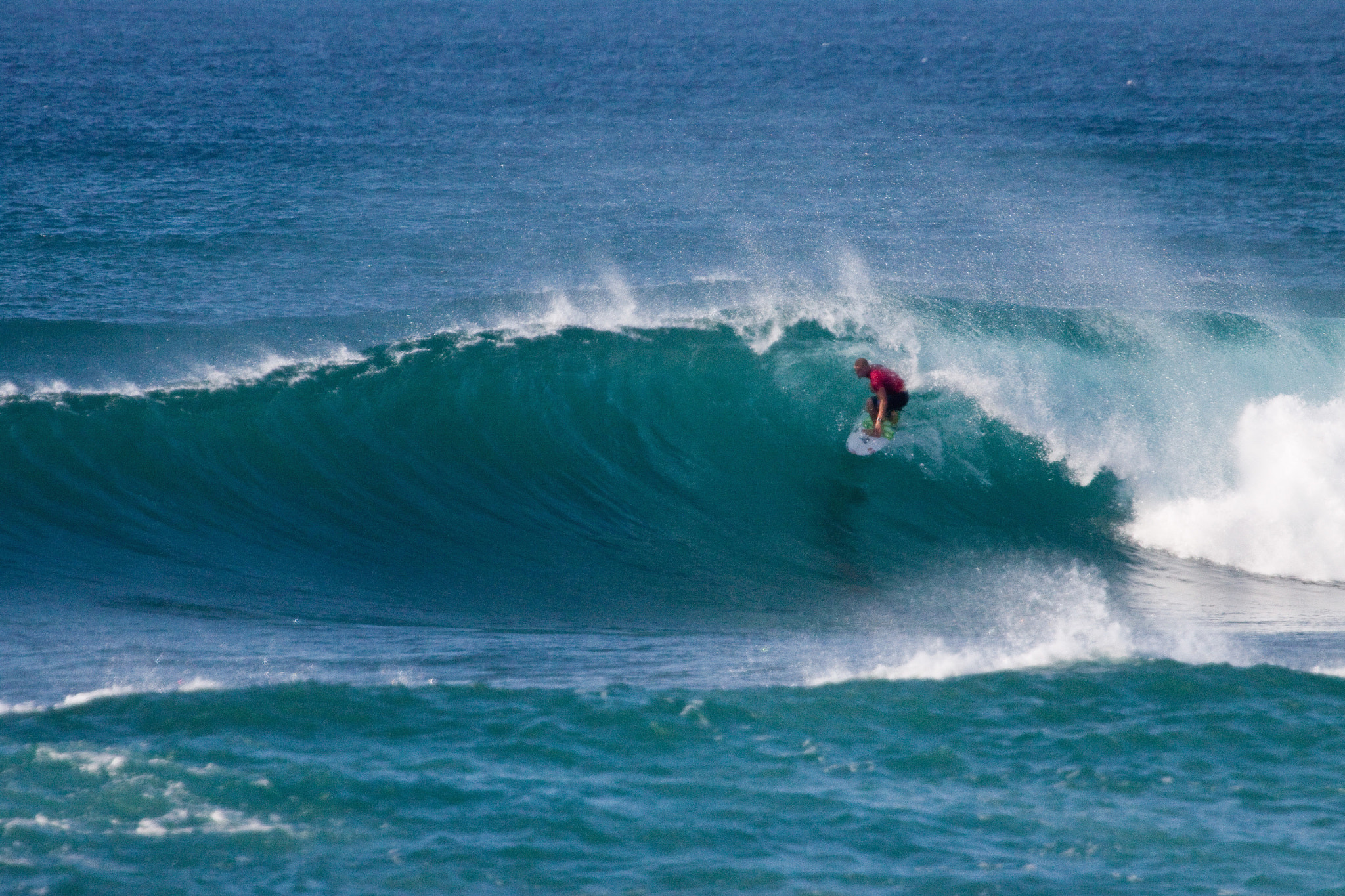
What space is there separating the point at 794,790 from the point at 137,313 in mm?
19335

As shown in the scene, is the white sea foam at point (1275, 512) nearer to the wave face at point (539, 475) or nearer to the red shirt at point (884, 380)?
the wave face at point (539, 475)

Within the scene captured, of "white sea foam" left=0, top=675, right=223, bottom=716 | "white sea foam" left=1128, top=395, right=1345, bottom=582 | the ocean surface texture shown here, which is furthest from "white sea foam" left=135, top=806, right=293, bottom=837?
"white sea foam" left=1128, top=395, right=1345, bottom=582

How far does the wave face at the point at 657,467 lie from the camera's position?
1295 centimetres

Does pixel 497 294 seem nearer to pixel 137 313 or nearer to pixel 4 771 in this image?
pixel 137 313

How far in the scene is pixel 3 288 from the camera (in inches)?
939

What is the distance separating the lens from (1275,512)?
45.9 feet

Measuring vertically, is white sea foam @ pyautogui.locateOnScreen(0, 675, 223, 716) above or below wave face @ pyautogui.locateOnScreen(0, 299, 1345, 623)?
below

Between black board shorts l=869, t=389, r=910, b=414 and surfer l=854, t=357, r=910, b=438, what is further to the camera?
black board shorts l=869, t=389, r=910, b=414

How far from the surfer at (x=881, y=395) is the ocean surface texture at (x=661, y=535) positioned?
1089 millimetres

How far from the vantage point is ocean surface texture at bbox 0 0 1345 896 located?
24.5 ft

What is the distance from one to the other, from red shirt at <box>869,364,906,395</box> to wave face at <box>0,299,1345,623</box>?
5.31ft

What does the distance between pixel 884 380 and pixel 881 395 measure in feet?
0.81

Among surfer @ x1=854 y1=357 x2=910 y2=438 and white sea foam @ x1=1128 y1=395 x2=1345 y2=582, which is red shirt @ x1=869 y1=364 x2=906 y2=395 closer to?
surfer @ x1=854 y1=357 x2=910 y2=438

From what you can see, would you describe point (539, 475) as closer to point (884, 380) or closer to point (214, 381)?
point (884, 380)
